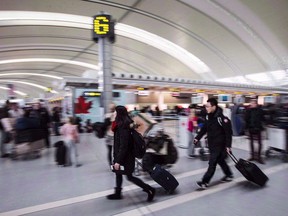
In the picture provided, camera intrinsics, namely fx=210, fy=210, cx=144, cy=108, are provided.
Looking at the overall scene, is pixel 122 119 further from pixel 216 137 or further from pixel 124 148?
pixel 216 137

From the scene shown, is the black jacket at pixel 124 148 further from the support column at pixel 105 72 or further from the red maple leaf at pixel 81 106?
the red maple leaf at pixel 81 106

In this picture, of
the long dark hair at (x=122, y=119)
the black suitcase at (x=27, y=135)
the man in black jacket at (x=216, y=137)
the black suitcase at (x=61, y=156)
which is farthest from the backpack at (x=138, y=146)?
the black suitcase at (x=27, y=135)

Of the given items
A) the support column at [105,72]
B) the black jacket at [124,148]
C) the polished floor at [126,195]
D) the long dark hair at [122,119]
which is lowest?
the polished floor at [126,195]

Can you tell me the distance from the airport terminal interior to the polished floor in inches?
0.8

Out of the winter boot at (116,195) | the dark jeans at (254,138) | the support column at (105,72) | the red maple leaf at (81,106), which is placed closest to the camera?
the winter boot at (116,195)

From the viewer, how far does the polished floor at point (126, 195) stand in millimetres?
3096

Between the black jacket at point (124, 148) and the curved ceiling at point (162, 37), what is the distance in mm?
12711

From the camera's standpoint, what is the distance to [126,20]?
79.0ft

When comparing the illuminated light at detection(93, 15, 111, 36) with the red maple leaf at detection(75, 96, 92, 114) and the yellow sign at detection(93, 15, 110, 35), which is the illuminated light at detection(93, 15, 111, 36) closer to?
the yellow sign at detection(93, 15, 110, 35)

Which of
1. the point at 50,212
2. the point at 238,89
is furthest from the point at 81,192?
the point at 238,89

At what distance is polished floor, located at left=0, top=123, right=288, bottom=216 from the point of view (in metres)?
3.10

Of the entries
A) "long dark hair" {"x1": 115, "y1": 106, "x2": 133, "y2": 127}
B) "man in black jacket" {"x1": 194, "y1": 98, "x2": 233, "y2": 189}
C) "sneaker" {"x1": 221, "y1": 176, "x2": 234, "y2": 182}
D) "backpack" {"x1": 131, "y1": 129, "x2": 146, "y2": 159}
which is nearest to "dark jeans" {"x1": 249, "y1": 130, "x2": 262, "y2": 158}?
"sneaker" {"x1": 221, "y1": 176, "x2": 234, "y2": 182}

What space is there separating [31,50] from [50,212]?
1264 inches

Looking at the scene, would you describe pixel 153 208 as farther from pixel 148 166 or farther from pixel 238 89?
pixel 238 89
